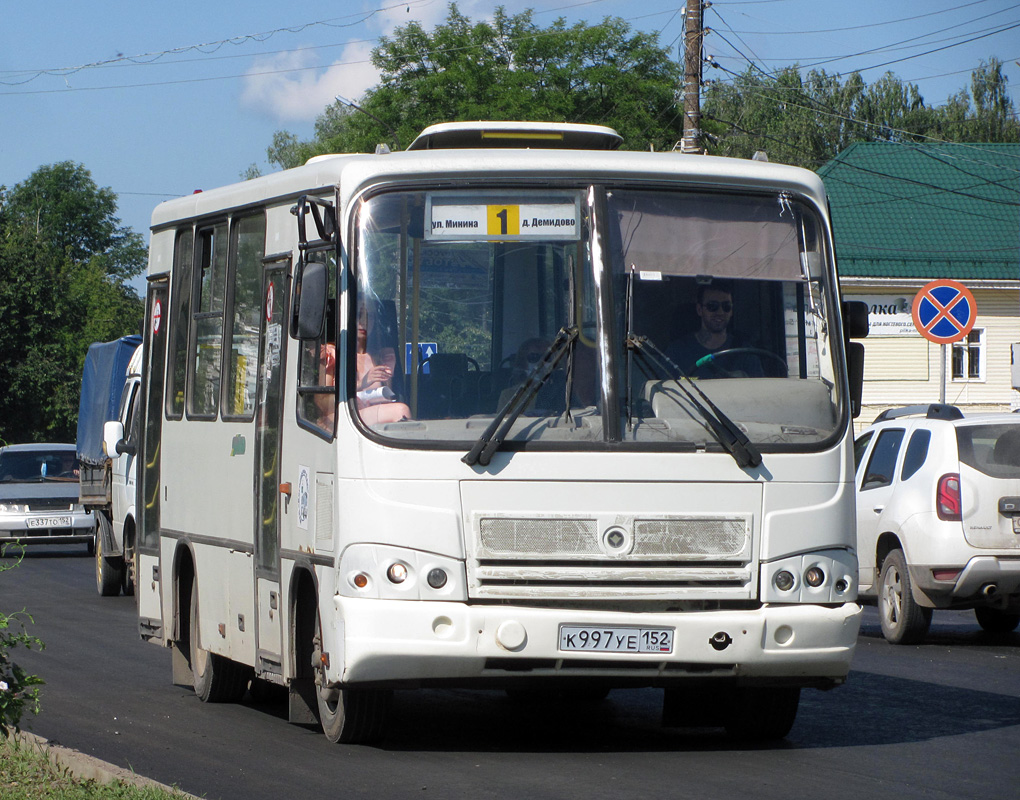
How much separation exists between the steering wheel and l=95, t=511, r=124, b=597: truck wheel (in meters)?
13.1

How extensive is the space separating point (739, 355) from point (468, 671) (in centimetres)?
194

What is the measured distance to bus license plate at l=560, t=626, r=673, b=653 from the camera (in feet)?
25.7

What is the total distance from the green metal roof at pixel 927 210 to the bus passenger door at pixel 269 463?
3802cm

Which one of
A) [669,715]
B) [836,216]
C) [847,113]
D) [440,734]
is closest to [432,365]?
[440,734]

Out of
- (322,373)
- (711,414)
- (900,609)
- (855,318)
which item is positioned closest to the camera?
(711,414)

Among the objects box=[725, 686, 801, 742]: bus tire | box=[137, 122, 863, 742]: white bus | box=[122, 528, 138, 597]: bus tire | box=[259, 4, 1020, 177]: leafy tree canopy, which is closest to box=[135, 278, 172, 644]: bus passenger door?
box=[137, 122, 863, 742]: white bus

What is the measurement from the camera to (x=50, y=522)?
2736cm

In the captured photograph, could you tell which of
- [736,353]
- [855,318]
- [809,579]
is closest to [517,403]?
[736,353]

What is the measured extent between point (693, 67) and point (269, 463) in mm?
17088

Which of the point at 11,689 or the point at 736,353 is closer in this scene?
the point at 11,689

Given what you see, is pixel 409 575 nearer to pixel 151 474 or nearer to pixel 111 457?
pixel 151 474

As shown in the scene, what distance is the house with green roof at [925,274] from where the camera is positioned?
46562 millimetres

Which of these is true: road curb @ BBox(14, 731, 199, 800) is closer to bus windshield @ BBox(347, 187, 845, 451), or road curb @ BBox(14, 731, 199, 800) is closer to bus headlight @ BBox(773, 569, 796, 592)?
bus windshield @ BBox(347, 187, 845, 451)

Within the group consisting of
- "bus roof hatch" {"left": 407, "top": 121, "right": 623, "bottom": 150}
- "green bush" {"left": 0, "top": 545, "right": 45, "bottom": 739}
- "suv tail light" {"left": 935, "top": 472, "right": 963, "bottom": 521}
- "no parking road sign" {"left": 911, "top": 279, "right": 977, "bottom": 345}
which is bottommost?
"green bush" {"left": 0, "top": 545, "right": 45, "bottom": 739}
